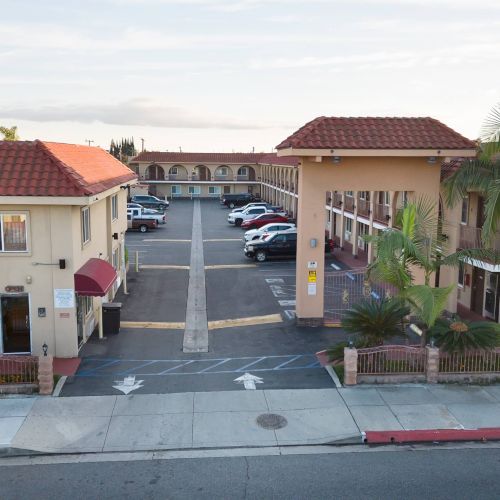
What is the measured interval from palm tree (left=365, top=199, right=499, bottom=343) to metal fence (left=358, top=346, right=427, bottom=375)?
2.80ft

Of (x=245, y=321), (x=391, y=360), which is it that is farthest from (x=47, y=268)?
(x=391, y=360)

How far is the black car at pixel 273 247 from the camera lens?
32781 millimetres

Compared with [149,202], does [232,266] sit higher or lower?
lower

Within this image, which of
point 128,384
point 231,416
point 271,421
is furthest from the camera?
point 128,384

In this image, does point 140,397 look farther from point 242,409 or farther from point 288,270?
point 288,270

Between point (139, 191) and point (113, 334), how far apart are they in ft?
180

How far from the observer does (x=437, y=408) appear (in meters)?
13.4

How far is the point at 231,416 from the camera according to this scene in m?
13.1

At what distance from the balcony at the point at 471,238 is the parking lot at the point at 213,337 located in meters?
5.66

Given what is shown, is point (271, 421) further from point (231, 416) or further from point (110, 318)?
point (110, 318)

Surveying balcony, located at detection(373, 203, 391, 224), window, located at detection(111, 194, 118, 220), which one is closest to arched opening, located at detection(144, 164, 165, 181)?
balcony, located at detection(373, 203, 391, 224)

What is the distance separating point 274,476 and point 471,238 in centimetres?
1305

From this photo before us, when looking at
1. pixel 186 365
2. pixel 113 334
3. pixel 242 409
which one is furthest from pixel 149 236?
pixel 242 409

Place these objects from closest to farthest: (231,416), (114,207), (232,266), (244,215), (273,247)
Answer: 1. (231,416)
2. (114,207)
3. (232,266)
4. (273,247)
5. (244,215)
